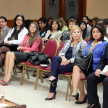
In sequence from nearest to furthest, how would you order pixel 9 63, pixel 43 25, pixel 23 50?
pixel 9 63 → pixel 23 50 → pixel 43 25

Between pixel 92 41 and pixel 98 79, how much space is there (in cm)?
71

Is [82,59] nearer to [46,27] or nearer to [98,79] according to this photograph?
[98,79]

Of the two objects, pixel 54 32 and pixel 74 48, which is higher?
pixel 54 32

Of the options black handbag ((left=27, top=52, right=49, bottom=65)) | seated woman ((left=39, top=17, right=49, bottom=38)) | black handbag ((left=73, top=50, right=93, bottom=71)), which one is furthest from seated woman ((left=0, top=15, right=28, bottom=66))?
black handbag ((left=73, top=50, right=93, bottom=71))

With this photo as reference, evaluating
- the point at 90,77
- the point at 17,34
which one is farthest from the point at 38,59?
the point at 90,77

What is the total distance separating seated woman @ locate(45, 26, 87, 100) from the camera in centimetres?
354

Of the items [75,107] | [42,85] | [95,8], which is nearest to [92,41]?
[75,107]

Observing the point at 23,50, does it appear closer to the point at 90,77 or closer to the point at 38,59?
the point at 38,59

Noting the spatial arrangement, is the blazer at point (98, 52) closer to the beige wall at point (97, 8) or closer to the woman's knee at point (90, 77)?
the woman's knee at point (90, 77)

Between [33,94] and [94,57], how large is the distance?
1185 mm

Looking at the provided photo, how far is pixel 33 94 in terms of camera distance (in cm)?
383

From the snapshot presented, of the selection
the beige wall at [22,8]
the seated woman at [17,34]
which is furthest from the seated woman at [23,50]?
the beige wall at [22,8]

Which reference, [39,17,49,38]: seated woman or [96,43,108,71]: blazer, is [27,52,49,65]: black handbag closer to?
[96,43,108,71]: blazer

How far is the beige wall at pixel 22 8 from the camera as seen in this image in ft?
26.3
